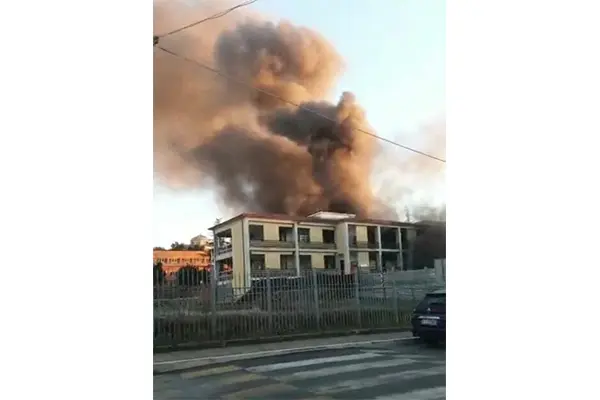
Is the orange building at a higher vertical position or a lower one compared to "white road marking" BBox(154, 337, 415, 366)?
higher

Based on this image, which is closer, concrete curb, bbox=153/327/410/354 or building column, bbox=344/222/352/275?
concrete curb, bbox=153/327/410/354

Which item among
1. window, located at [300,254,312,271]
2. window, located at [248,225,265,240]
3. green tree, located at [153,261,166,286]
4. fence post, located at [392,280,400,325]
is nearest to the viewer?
green tree, located at [153,261,166,286]

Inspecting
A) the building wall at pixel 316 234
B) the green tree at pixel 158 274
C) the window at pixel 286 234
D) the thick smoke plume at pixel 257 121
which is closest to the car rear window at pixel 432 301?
the thick smoke plume at pixel 257 121

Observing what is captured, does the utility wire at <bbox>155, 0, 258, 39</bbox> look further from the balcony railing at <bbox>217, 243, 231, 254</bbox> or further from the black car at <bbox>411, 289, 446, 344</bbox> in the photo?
the black car at <bbox>411, 289, 446, 344</bbox>

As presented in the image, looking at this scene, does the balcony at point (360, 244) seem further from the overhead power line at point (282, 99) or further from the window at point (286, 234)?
the overhead power line at point (282, 99)

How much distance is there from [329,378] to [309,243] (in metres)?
0.54

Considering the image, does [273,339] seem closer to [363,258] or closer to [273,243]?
[273,243]

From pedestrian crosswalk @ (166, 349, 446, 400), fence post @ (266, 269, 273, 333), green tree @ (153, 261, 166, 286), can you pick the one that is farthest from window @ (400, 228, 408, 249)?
green tree @ (153, 261, 166, 286)

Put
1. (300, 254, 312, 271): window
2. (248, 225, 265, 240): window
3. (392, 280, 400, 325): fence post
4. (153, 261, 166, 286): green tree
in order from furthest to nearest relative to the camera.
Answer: (392, 280, 400, 325): fence post < (300, 254, 312, 271): window < (248, 225, 265, 240): window < (153, 261, 166, 286): green tree

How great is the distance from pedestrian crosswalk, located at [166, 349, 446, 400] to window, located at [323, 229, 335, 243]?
0.45 meters

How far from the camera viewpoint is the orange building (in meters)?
2.37
